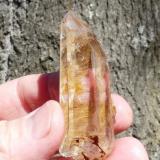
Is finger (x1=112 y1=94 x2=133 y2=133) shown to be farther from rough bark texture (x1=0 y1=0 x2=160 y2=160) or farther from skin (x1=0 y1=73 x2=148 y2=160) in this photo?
rough bark texture (x1=0 y1=0 x2=160 y2=160)

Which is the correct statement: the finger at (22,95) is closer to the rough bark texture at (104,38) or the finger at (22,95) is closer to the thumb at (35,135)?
the rough bark texture at (104,38)

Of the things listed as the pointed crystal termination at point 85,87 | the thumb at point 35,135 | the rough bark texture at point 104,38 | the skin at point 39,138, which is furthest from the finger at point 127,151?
the rough bark texture at point 104,38

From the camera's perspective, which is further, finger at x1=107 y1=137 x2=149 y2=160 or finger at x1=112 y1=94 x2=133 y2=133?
finger at x1=112 y1=94 x2=133 y2=133

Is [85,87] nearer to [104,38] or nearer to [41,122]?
[41,122]

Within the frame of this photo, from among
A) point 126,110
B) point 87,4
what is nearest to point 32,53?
point 87,4

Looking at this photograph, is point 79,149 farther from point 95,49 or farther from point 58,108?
point 95,49

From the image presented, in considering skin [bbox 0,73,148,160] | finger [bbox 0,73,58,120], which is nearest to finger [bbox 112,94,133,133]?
skin [bbox 0,73,148,160]
